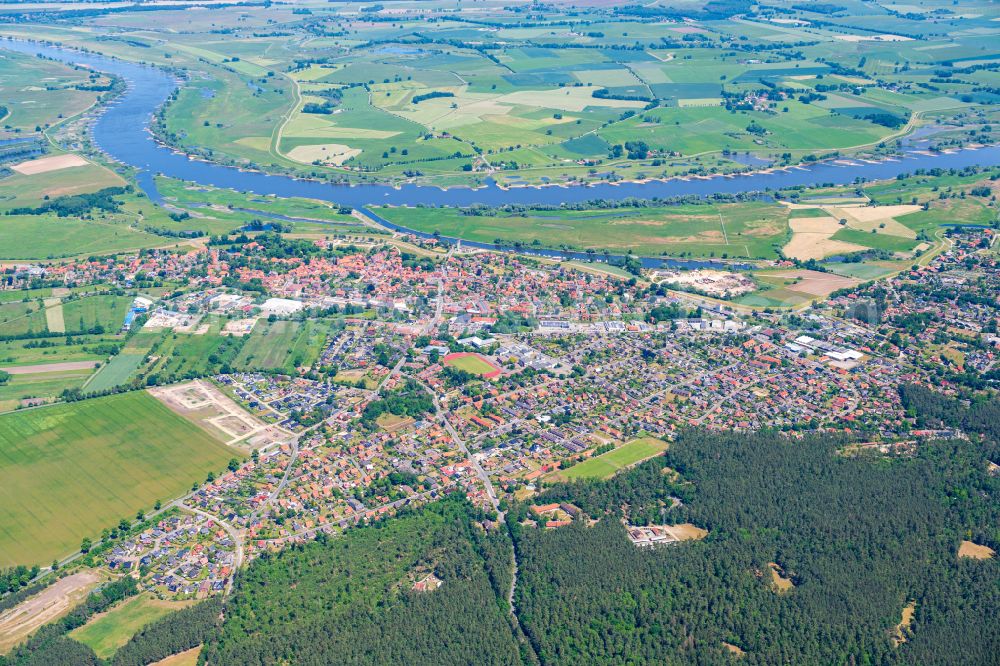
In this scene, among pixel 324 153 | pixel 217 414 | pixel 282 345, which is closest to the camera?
pixel 217 414

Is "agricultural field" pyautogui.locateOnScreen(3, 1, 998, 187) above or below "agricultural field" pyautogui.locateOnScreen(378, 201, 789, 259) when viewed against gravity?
above

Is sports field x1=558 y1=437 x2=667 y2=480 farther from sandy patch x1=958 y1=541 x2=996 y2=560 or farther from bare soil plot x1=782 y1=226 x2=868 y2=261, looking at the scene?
bare soil plot x1=782 y1=226 x2=868 y2=261

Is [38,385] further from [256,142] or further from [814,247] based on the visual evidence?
[814,247]

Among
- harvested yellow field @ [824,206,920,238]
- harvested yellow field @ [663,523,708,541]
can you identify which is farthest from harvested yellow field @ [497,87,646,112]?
harvested yellow field @ [663,523,708,541]

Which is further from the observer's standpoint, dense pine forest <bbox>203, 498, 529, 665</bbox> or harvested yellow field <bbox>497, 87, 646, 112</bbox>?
harvested yellow field <bbox>497, 87, 646, 112</bbox>

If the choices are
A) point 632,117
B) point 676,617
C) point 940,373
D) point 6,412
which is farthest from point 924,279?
point 6,412

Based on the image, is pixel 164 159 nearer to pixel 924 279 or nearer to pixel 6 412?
pixel 6 412

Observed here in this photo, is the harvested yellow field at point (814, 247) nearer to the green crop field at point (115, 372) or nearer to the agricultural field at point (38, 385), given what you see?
the green crop field at point (115, 372)

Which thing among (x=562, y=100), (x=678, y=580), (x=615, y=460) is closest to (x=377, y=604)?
(x=678, y=580)
